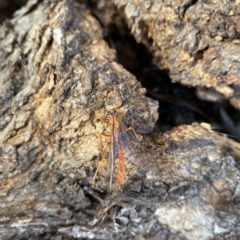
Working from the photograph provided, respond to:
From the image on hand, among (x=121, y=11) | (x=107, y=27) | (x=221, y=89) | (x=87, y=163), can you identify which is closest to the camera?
(x=87, y=163)

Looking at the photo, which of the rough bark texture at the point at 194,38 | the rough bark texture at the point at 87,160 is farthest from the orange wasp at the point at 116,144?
the rough bark texture at the point at 194,38

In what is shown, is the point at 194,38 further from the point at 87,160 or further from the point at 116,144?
the point at 87,160

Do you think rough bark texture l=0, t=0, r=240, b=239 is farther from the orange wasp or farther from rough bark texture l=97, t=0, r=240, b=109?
rough bark texture l=97, t=0, r=240, b=109

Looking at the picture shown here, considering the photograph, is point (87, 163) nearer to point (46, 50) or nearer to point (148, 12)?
point (46, 50)

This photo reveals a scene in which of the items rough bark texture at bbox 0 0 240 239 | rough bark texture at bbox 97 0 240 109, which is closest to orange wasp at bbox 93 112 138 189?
rough bark texture at bbox 0 0 240 239

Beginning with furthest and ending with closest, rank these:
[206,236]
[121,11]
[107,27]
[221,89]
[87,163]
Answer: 1. [107,27]
2. [121,11]
3. [221,89]
4. [87,163]
5. [206,236]

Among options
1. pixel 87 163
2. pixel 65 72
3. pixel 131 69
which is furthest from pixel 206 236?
pixel 131 69

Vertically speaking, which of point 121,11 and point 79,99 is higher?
point 121,11
